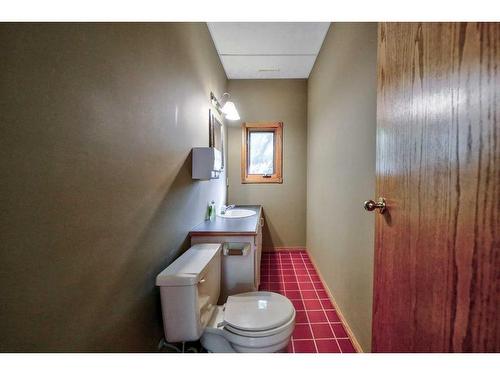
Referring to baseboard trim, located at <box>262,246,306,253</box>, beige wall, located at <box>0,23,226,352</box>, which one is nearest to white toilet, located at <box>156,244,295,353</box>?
beige wall, located at <box>0,23,226,352</box>

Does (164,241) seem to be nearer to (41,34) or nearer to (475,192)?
(41,34)

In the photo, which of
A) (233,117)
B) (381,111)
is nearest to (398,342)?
(381,111)

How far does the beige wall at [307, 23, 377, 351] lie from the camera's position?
1.30 meters

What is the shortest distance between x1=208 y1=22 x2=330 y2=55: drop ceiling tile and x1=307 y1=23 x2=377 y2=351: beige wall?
15 centimetres

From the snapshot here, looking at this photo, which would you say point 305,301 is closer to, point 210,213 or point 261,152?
point 210,213

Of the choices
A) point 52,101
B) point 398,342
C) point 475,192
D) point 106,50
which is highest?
point 106,50

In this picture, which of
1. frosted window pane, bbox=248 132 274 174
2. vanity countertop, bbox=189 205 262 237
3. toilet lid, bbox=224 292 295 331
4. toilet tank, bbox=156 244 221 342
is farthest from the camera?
frosted window pane, bbox=248 132 274 174

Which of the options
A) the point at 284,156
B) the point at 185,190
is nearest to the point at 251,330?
the point at 185,190

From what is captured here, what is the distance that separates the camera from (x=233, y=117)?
274 centimetres

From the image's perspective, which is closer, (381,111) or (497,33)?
(497,33)

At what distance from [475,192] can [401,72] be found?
47cm

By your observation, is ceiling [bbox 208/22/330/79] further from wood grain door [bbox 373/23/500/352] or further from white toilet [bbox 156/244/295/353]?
white toilet [bbox 156/244/295/353]
